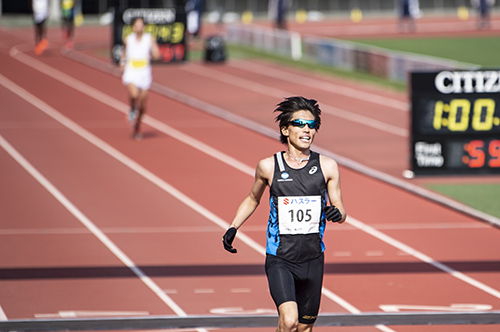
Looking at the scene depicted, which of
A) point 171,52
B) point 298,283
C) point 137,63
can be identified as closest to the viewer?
point 298,283

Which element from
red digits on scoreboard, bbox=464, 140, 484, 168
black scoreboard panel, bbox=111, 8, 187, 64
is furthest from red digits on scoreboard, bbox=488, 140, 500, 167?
black scoreboard panel, bbox=111, 8, 187, 64

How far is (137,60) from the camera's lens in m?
16.6

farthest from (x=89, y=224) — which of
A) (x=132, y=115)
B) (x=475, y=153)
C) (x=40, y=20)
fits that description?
(x=40, y=20)

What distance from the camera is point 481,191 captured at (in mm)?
14109

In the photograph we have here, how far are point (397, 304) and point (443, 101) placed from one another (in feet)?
20.7

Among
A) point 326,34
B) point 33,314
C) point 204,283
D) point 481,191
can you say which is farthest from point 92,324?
point 326,34

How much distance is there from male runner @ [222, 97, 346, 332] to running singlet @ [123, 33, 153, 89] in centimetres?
1079

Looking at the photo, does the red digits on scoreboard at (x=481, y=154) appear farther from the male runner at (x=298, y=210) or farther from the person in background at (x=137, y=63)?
the male runner at (x=298, y=210)

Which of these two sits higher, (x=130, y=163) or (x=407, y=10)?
(x=407, y=10)

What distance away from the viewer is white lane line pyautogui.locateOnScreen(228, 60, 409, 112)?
23125 mm

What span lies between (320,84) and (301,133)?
20523 mm

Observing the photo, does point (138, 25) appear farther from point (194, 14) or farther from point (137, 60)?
point (194, 14)

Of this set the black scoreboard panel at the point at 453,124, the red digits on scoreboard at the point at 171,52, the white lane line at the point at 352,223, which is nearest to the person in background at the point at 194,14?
the red digits on scoreboard at the point at 171,52

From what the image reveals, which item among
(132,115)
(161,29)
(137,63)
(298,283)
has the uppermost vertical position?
(137,63)
